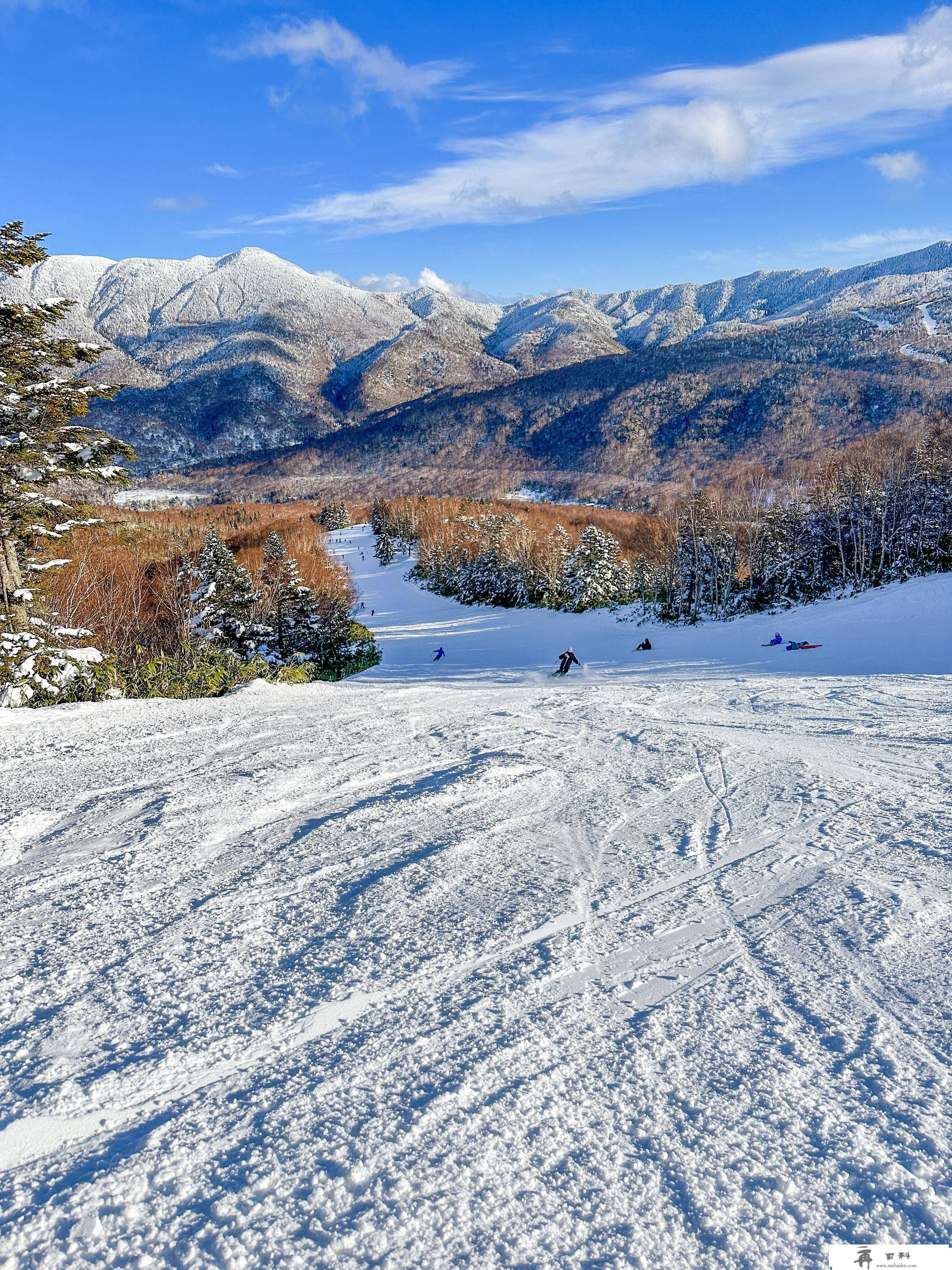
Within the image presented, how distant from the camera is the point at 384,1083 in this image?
204 cm

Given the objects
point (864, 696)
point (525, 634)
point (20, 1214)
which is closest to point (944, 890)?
point (20, 1214)

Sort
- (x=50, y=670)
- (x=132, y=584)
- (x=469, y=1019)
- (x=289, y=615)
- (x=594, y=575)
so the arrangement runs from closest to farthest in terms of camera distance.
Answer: (x=469, y=1019) < (x=50, y=670) < (x=132, y=584) < (x=289, y=615) < (x=594, y=575)

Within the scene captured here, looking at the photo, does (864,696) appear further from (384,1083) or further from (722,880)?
(384,1083)

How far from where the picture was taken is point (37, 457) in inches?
316

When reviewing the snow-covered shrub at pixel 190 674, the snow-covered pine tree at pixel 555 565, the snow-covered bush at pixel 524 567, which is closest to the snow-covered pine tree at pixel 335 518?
the snow-covered bush at pixel 524 567

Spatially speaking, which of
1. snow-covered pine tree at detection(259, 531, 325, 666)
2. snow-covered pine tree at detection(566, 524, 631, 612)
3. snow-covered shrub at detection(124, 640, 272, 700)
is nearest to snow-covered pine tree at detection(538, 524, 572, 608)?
snow-covered pine tree at detection(566, 524, 631, 612)

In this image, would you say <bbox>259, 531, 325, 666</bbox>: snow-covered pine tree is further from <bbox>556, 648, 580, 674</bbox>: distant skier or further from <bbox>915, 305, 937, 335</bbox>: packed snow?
<bbox>915, 305, 937, 335</bbox>: packed snow

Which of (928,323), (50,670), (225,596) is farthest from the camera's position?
(928,323)

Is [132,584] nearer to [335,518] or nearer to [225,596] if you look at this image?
[225,596]

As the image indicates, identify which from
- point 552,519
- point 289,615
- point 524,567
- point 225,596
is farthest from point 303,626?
point 552,519

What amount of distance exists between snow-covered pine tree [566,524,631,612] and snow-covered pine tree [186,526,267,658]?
14.6 m

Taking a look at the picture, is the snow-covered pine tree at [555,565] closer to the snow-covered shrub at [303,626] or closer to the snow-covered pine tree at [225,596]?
the snow-covered shrub at [303,626]

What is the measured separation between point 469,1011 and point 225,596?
21606mm

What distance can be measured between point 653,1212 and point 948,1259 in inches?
28.2
